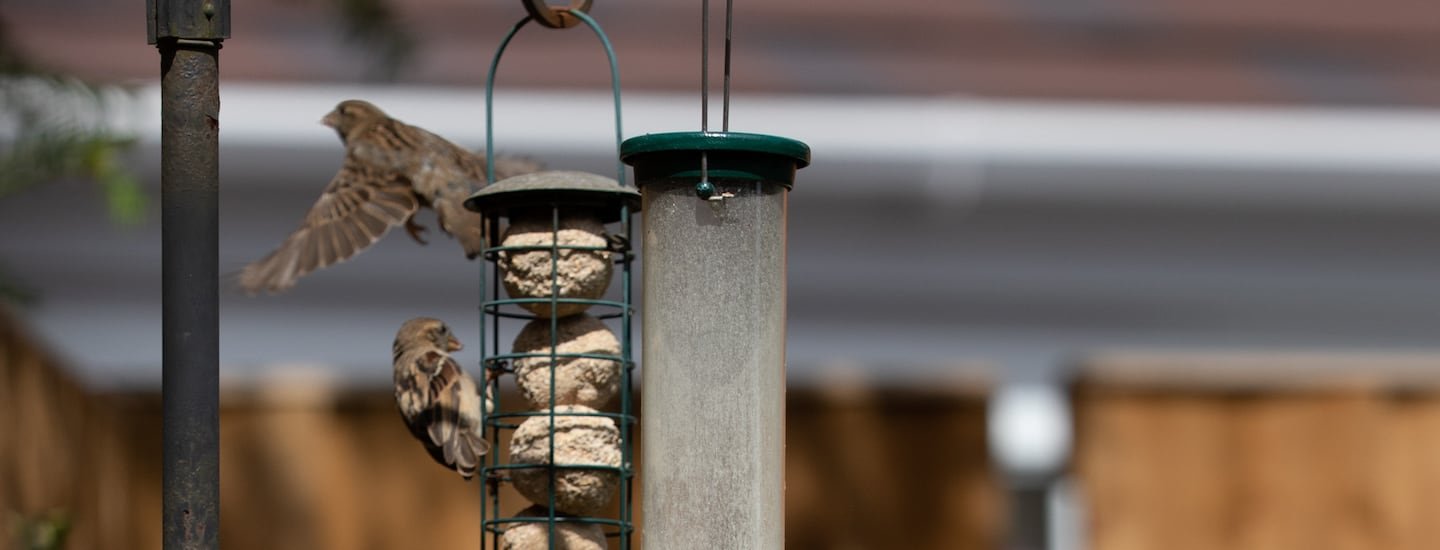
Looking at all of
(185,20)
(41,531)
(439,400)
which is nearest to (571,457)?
(439,400)

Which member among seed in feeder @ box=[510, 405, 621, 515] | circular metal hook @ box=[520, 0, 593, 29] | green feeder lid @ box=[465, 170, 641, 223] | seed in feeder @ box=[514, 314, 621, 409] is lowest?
seed in feeder @ box=[510, 405, 621, 515]

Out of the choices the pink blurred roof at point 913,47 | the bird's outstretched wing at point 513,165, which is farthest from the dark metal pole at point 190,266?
the pink blurred roof at point 913,47

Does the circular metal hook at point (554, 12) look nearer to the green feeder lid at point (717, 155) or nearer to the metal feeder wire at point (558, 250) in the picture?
the metal feeder wire at point (558, 250)

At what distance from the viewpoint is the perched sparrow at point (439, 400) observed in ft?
12.4

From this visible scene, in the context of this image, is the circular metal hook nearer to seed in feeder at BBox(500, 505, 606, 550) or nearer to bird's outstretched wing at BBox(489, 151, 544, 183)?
seed in feeder at BBox(500, 505, 606, 550)

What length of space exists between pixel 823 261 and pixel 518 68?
159 centimetres

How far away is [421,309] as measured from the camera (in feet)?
30.9

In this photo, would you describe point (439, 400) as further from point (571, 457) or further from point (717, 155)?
point (717, 155)

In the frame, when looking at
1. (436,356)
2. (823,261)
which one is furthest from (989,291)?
(436,356)

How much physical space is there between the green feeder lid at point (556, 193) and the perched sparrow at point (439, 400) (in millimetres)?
289

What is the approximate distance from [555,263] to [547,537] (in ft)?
1.53

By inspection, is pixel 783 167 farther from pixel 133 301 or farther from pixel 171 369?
pixel 133 301

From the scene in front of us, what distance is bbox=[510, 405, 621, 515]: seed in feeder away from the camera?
3.70 meters

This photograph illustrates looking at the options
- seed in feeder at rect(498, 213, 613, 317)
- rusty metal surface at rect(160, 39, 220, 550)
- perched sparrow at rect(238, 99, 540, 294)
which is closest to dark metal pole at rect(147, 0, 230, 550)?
rusty metal surface at rect(160, 39, 220, 550)
